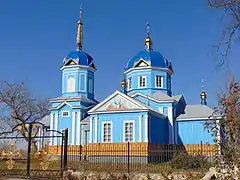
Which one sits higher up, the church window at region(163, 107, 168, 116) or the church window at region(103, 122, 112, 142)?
the church window at region(163, 107, 168, 116)

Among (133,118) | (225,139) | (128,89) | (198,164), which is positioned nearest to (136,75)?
(128,89)

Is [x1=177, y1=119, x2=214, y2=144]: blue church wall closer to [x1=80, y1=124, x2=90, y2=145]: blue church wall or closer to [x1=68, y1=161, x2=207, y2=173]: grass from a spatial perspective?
Result: [x1=80, y1=124, x2=90, y2=145]: blue church wall

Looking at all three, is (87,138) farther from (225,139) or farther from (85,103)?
(225,139)

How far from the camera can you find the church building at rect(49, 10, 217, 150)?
26000 millimetres

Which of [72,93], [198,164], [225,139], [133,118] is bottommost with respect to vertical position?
[198,164]

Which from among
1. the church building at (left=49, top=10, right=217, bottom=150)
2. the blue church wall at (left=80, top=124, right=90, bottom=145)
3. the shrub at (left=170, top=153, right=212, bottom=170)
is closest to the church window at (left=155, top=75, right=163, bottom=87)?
the church building at (left=49, top=10, right=217, bottom=150)

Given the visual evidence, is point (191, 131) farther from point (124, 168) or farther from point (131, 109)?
point (124, 168)

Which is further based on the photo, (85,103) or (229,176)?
(85,103)

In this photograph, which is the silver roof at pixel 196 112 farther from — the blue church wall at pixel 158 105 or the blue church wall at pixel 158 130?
the blue church wall at pixel 158 130

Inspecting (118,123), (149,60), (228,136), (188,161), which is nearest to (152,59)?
(149,60)

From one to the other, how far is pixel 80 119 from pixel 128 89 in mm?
5685

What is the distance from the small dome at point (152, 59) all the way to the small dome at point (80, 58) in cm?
378

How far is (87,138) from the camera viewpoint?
29.3m

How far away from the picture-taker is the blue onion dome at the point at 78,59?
32312mm
